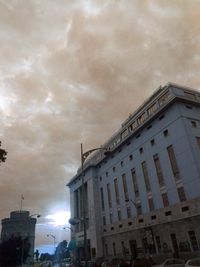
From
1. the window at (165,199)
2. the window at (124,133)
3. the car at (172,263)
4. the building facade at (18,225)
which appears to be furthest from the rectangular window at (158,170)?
the building facade at (18,225)

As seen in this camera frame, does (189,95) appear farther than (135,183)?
No

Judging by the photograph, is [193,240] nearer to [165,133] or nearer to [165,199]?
[165,199]

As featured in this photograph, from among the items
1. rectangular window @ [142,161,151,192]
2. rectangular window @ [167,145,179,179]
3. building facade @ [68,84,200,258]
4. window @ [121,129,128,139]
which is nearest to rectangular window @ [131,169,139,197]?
building facade @ [68,84,200,258]

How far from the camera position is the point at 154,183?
42312 millimetres

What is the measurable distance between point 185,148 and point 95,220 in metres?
35.6

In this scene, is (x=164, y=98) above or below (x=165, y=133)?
above

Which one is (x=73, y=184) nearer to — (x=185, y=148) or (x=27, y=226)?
(x=185, y=148)

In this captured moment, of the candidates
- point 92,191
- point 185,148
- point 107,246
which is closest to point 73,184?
point 92,191

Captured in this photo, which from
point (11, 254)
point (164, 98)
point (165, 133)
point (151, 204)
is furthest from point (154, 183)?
point (11, 254)

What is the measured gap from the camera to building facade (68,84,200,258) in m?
35.4

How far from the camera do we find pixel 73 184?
3221 inches

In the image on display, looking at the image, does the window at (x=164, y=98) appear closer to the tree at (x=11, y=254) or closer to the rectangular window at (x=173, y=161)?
the rectangular window at (x=173, y=161)

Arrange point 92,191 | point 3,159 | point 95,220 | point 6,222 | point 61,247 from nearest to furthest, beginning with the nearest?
point 3,159 < point 95,220 < point 92,191 < point 61,247 < point 6,222

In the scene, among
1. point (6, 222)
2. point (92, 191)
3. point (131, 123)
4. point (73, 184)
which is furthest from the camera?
point (6, 222)
